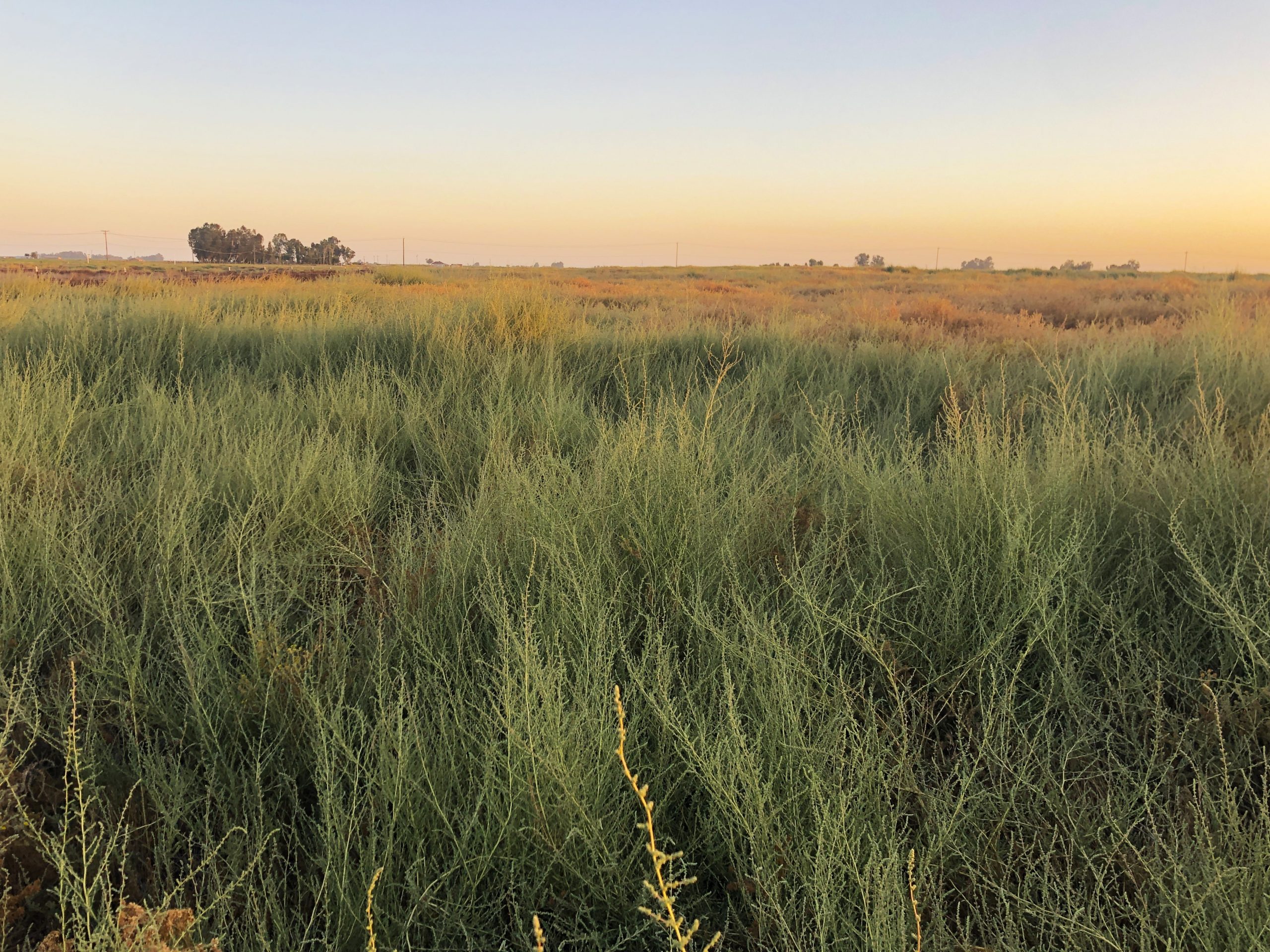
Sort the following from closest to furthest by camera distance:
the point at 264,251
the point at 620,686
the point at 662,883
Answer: the point at 662,883, the point at 620,686, the point at 264,251

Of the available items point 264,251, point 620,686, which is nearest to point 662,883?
point 620,686

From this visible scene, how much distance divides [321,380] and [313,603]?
3167 mm

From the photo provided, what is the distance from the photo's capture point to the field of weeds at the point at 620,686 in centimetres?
143

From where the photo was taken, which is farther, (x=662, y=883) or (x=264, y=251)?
(x=264, y=251)

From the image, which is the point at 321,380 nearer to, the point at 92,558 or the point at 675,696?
the point at 92,558

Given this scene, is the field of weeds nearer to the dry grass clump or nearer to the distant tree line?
the dry grass clump

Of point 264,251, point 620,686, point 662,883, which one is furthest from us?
point 264,251

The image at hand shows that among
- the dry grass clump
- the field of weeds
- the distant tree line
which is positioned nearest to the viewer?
the dry grass clump

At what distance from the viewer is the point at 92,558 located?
2277 mm

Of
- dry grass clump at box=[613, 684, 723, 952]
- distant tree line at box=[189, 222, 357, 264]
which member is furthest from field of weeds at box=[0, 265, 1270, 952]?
distant tree line at box=[189, 222, 357, 264]

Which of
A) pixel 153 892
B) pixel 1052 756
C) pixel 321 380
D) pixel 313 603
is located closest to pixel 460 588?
pixel 313 603

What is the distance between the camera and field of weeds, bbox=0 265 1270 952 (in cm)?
143

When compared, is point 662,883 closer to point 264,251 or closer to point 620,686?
point 620,686

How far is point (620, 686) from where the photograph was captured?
2.00m
